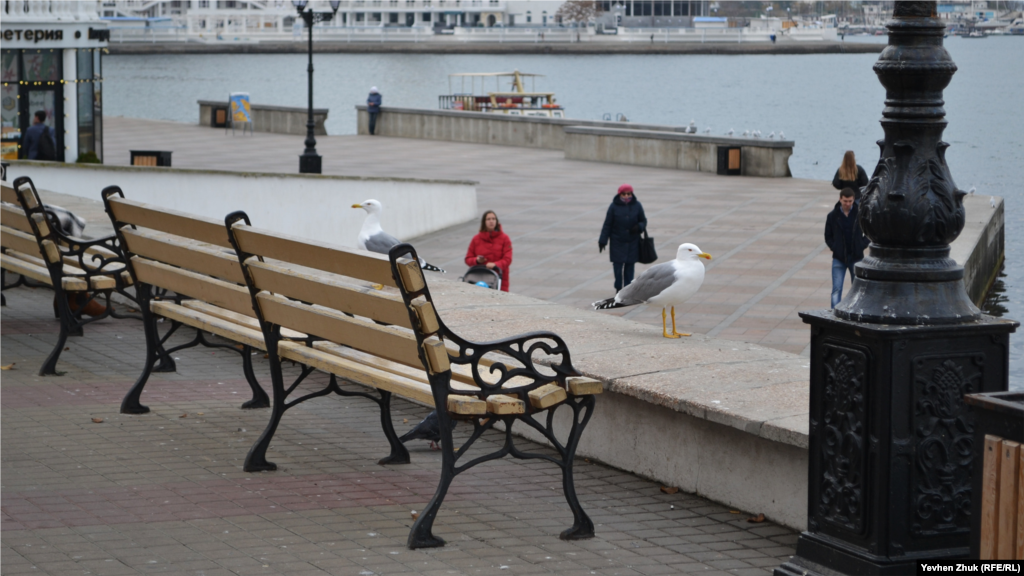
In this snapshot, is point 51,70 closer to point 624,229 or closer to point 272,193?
point 272,193

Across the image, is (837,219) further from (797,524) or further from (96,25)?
(96,25)

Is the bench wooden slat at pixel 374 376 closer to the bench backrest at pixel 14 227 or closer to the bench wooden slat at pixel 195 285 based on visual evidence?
the bench wooden slat at pixel 195 285

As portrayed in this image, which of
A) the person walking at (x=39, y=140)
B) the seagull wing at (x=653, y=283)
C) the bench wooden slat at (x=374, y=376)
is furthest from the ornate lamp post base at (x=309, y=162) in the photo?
the bench wooden slat at (x=374, y=376)

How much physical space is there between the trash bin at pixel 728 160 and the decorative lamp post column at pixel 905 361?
24.1 metres

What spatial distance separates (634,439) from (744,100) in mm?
95232

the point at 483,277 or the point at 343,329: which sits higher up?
the point at 343,329

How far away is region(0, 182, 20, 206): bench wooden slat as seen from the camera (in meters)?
8.59

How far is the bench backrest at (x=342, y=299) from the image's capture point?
4922 millimetres

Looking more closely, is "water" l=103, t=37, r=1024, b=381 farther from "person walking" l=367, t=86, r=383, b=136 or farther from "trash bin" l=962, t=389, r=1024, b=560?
"person walking" l=367, t=86, r=383, b=136

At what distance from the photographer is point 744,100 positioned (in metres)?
98.3

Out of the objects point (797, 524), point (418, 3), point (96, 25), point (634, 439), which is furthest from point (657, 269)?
point (418, 3)

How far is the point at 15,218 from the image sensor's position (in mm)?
8539

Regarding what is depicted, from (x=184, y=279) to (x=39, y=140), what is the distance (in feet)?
64.7

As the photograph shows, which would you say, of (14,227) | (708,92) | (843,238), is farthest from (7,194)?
(708,92)
